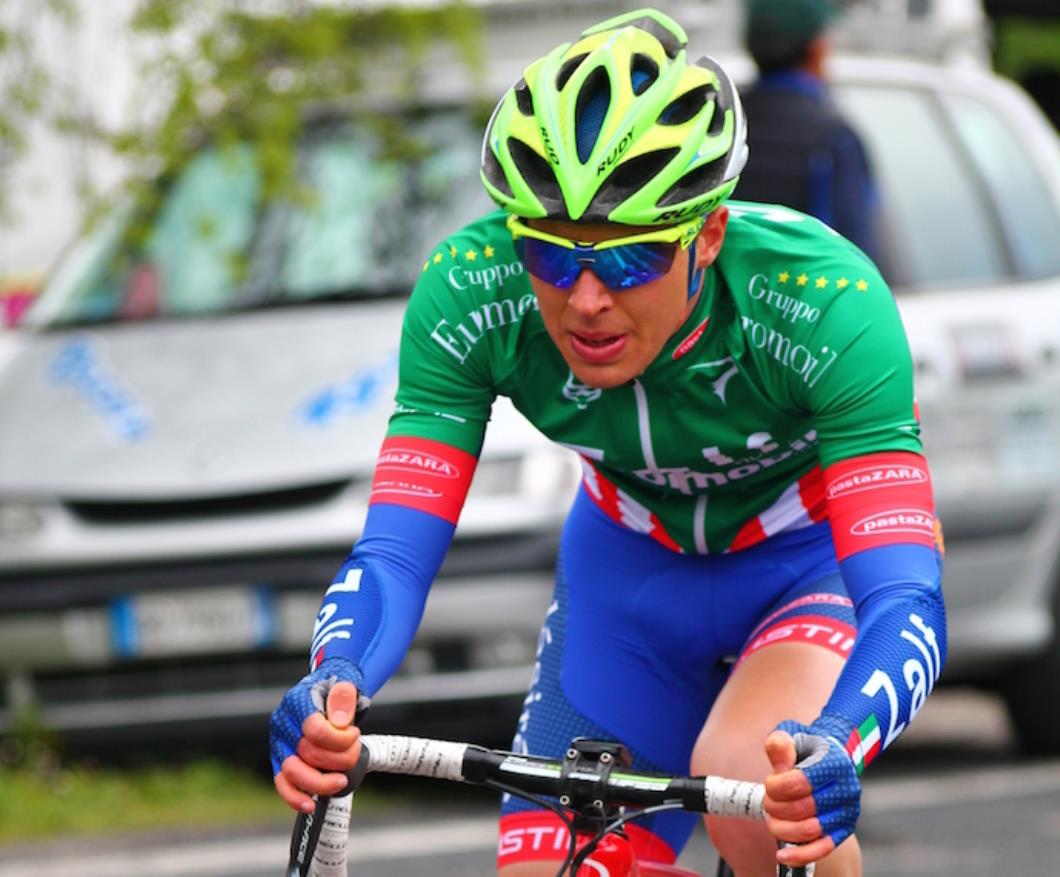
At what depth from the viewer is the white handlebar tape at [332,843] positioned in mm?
3521

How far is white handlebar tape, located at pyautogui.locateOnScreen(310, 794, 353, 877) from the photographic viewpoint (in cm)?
352

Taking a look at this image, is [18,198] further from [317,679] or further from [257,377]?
[317,679]

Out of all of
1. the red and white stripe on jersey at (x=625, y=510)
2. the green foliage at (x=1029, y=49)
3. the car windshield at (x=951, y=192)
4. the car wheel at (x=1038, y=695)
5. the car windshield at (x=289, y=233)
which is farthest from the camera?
the green foliage at (x=1029, y=49)

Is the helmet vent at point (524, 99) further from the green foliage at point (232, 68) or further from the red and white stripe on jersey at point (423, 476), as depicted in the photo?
the green foliage at point (232, 68)

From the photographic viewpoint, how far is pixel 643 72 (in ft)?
12.8

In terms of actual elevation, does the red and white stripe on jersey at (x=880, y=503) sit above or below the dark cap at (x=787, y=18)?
below

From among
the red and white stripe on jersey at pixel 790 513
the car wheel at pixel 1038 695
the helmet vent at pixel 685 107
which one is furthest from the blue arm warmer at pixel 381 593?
the car wheel at pixel 1038 695

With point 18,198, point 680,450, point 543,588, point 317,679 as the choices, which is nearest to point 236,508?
point 543,588

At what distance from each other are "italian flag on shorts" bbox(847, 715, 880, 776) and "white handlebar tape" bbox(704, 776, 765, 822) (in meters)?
0.14

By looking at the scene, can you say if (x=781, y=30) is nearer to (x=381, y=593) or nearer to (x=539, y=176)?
(x=539, y=176)

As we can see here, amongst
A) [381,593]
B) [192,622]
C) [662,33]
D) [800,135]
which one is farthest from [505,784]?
[192,622]

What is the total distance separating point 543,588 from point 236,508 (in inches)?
38.1

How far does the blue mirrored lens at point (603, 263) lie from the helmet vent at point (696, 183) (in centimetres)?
7

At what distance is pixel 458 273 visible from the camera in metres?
4.09
